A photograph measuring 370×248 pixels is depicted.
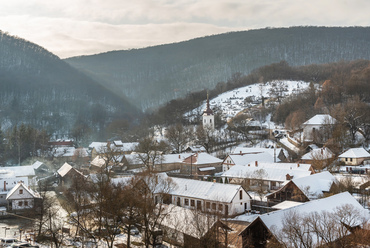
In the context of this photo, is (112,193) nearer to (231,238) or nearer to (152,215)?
(152,215)

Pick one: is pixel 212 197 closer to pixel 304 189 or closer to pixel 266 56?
pixel 304 189

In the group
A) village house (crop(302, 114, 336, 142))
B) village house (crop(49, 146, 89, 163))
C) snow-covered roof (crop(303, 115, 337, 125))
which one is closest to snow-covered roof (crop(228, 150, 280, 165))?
village house (crop(302, 114, 336, 142))

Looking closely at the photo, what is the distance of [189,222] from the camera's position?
26.3m

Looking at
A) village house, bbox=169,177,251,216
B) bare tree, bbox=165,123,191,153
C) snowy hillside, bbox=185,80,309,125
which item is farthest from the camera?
snowy hillside, bbox=185,80,309,125

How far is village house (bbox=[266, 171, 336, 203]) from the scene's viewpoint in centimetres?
3462

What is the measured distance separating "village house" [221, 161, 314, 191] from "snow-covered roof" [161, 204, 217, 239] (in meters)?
14.7

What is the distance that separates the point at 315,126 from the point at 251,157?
1617 cm

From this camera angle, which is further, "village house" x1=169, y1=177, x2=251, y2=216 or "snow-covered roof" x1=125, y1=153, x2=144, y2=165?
"snow-covered roof" x1=125, y1=153, x2=144, y2=165

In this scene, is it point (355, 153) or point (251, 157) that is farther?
point (251, 157)

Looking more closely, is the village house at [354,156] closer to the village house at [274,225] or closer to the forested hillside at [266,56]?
the village house at [274,225]

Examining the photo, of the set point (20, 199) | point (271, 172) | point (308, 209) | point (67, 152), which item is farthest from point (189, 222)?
point (67, 152)

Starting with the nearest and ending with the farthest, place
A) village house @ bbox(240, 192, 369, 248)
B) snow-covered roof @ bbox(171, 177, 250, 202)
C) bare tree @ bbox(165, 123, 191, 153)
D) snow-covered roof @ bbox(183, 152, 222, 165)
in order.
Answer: village house @ bbox(240, 192, 369, 248)
snow-covered roof @ bbox(171, 177, 250, 202)
snow-covered roof @ bbox(183, 152, 222, 165)
bare tree @ bbox(165, 123, 191, 153)

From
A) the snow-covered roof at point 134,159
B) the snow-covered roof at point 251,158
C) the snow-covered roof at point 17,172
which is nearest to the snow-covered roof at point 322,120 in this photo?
the snow-covered roof at point 251,158

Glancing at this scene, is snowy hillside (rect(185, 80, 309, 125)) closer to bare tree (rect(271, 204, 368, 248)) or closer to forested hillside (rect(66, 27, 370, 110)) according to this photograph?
forested hillside (rect(66, 27, 370, 110))
